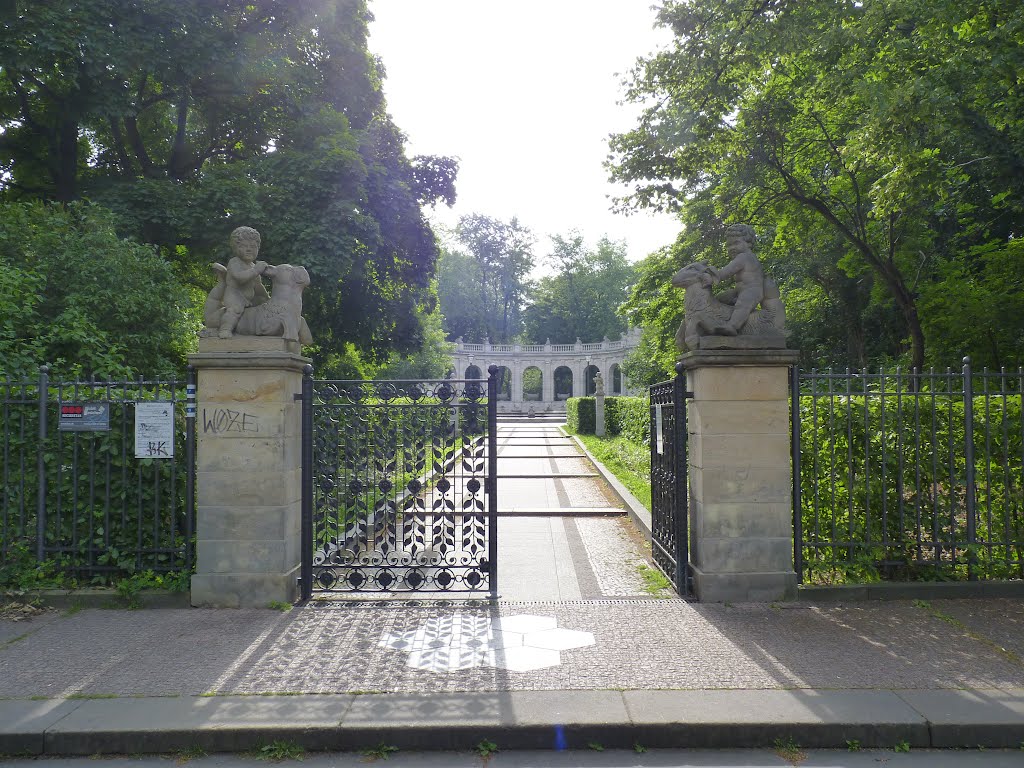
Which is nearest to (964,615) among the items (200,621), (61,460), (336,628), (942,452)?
(942,452)

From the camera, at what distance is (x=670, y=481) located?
677cm

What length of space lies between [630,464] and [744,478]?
10.8 meters

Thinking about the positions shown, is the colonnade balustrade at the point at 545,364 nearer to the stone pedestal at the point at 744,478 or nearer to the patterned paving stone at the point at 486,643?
the stone pedestal at the point at 744,478

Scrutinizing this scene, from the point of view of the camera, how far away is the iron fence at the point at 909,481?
613 centimetres

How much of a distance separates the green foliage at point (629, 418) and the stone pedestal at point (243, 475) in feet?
37.3

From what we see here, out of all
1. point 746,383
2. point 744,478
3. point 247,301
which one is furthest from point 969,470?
point 247,301

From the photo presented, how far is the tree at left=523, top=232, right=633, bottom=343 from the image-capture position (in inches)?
2618

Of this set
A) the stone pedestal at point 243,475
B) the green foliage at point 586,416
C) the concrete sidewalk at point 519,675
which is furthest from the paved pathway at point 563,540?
the green foliage at point 586,416

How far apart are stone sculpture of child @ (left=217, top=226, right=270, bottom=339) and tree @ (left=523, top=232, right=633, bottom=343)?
60589 mm

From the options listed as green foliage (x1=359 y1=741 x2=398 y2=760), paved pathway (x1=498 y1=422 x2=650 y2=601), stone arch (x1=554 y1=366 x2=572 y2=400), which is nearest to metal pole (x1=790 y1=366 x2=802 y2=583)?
paved pathway (x1=498 y1=422 x2=650 y2=601)

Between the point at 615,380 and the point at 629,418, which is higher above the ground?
the point at 615,380

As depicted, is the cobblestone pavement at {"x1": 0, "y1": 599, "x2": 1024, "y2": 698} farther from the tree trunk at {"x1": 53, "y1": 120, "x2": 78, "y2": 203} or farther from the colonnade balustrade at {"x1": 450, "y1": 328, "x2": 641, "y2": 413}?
the colonnade balustrade at {"x1": 450, "y1": 328, "x2": 641, "y2": 413}

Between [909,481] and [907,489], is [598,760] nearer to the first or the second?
[909,481]

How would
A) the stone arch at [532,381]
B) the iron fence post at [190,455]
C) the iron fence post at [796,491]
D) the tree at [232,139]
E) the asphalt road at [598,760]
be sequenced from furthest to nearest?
the stone arch at [532,381] < the tree at [232,139] < the iron fence post at [190,455] < the iron fence post at [796,491] < the asphalt road at [598,760]
